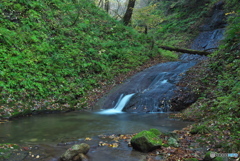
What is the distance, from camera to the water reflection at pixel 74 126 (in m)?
6.10

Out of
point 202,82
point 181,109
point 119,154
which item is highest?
point 202,82

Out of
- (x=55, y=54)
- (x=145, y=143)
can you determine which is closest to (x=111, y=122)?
(x=145, y=143)

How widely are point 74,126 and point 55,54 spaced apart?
6315mm

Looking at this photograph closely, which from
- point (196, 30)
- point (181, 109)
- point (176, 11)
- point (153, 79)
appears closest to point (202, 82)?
point (181, 109)

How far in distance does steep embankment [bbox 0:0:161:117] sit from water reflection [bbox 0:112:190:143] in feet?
→ 4.00

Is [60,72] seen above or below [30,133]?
above

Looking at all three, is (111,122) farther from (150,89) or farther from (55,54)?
(55,54)

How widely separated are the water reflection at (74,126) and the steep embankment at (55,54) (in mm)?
1220

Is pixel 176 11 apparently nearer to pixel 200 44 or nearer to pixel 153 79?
pixel 200 44

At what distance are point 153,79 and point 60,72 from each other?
5.95 metres

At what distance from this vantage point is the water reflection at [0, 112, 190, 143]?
20.0 ft

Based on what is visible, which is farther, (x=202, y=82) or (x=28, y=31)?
(x=28, y=31)

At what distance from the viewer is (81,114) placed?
965cm

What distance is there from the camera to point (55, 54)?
12.2 meters
